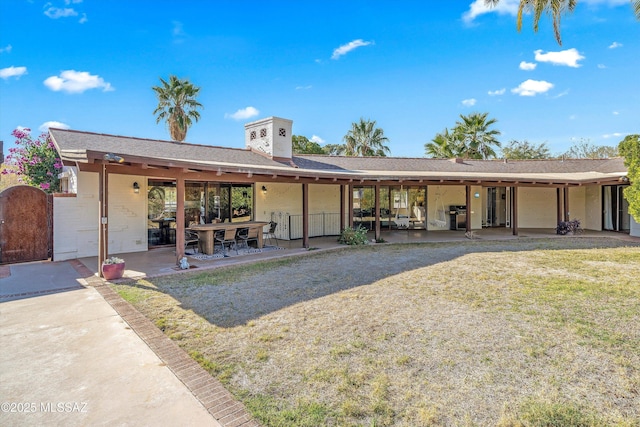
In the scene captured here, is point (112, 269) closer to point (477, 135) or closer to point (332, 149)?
point (477, 135)

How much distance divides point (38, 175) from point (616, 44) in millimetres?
26928

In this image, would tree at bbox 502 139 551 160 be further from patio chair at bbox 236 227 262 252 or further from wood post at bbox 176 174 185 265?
wood post at bbox 176 174 185 265

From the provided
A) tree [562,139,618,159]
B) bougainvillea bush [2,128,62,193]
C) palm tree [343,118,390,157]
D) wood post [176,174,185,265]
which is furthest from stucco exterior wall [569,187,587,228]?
tree [562,139,618,159]

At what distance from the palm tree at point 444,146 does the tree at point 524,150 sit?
20288mm

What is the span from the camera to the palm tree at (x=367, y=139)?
3020 centimetres

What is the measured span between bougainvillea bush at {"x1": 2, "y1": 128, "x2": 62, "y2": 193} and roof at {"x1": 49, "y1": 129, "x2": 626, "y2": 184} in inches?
142

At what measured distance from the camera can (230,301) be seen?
5.84m

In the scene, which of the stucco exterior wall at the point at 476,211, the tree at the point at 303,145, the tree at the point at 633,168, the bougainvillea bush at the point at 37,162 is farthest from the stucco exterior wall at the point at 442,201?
the tree at the point at 303,145

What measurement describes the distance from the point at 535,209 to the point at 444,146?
8732 mm

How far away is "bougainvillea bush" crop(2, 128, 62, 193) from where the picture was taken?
13.1 metres

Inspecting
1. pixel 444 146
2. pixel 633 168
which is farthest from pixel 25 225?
pixel 444 146

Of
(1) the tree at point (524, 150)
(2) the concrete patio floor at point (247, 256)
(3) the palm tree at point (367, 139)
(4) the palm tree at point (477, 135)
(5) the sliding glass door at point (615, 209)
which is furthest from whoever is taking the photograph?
(1) the tree at point (524, 150)

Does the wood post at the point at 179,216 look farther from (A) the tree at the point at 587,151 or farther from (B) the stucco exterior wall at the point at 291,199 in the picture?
(A) the tree at the point at 587,151

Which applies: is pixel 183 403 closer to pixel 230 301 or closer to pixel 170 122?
pixel 230 301
